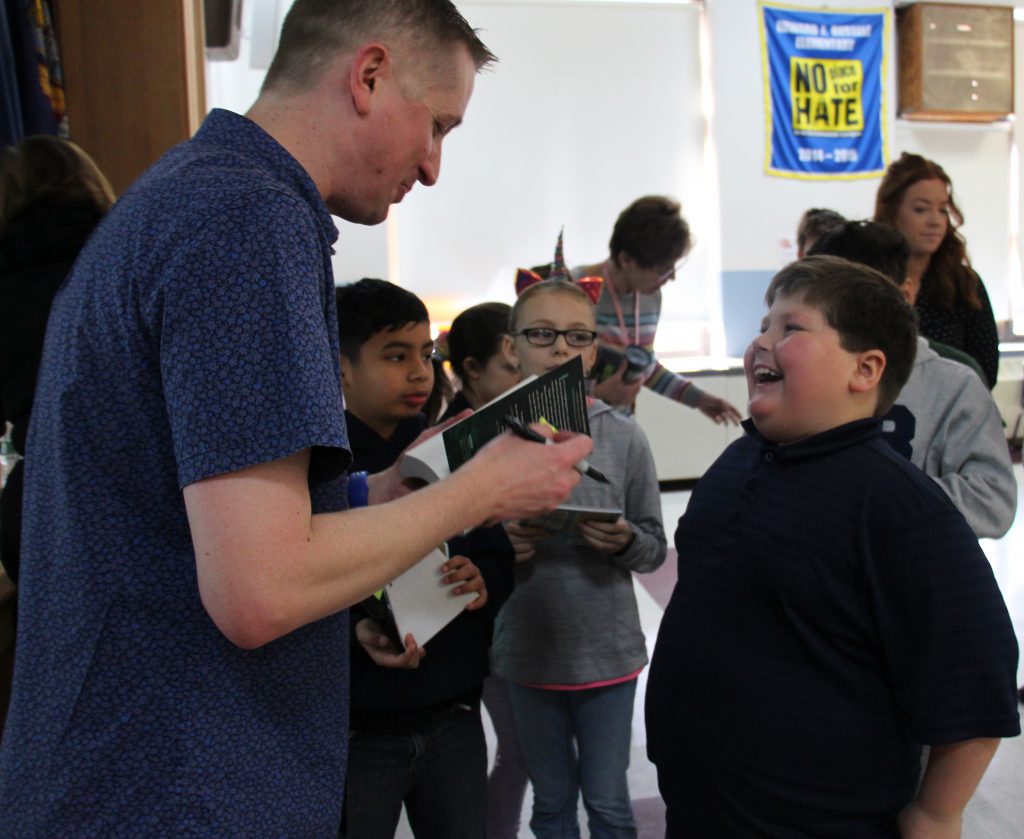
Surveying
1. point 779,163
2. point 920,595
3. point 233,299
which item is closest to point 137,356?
point 233,299

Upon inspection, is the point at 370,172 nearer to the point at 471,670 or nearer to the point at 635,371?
the point at 471,670

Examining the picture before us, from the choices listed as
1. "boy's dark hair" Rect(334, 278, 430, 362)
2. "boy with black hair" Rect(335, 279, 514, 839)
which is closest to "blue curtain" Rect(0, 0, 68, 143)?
"boy's dark hair" Rect(334, 278, 430, 362)

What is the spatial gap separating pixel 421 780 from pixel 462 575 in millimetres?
403

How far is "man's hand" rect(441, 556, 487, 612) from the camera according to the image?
4.69 ft

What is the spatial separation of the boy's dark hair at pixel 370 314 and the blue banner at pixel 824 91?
5.53 metres

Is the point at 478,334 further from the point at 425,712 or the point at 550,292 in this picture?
the point at 425,712

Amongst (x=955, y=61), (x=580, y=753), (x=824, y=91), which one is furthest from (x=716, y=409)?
(x=955, y=61)

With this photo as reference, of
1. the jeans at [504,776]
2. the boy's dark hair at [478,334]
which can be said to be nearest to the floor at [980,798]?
the jeans at [504,776]

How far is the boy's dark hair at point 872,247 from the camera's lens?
183 cm

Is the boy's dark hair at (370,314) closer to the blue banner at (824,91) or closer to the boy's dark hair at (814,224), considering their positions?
the boy's dark hair at (814,224)

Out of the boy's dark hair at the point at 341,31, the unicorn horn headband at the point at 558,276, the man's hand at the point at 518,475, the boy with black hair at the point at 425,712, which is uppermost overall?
the boy's dark hair at the point at 341,31

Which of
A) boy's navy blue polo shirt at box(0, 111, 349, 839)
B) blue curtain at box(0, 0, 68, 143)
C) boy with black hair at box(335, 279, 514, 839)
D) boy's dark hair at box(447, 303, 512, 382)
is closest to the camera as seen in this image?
boy's navy blue polo shirt at box(0, 111, 349, 839)

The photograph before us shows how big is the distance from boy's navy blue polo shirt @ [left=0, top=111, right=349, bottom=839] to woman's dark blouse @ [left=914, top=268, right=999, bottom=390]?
2034 millimetres

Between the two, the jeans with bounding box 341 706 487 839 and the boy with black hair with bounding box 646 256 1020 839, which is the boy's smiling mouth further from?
the jeans with bounding box 341 706 487 839
